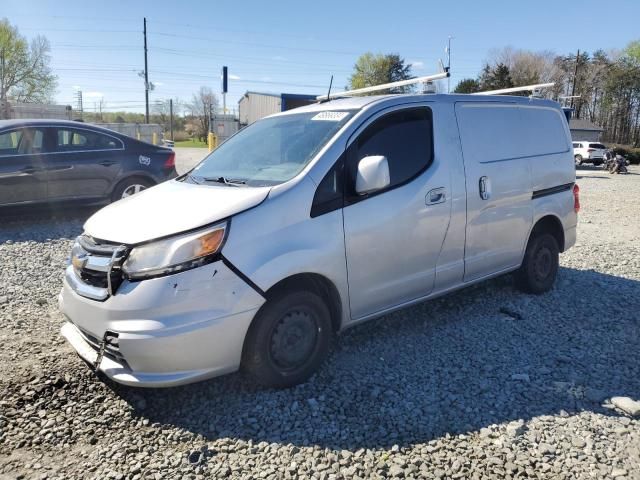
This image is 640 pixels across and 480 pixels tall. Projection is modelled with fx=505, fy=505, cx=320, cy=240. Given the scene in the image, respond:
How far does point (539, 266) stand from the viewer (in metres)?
5.25

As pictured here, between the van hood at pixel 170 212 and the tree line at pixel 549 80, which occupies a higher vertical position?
the tree line at pixel 549 80

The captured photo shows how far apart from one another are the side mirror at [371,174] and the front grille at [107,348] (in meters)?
1.81

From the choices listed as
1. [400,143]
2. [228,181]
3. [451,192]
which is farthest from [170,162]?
[451,192]

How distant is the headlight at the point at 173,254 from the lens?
2.87 m

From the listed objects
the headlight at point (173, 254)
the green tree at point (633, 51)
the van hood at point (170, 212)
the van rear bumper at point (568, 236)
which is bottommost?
the van rear bumper at point (568, 236)

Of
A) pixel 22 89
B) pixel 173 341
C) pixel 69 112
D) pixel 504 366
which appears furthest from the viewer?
pixel 22 89

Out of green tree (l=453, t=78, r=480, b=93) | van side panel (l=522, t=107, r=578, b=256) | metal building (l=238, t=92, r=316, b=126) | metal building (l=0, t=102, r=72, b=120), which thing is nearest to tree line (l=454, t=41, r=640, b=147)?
green tree (l=453, t=78, r=480, b=93)

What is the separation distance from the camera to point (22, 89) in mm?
53375

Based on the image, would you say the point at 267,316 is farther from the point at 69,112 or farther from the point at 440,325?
the point at 69,112

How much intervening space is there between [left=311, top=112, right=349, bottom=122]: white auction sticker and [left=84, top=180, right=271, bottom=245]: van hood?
0.90 meters

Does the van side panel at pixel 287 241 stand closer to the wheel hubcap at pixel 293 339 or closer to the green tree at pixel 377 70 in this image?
the wheel hubcap at pixel 293 339

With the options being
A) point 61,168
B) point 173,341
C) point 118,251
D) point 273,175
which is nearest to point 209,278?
point 173,341

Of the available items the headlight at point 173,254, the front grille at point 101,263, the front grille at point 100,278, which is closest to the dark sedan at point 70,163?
the front grille at point 101,263

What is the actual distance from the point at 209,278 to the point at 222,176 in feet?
3.84
